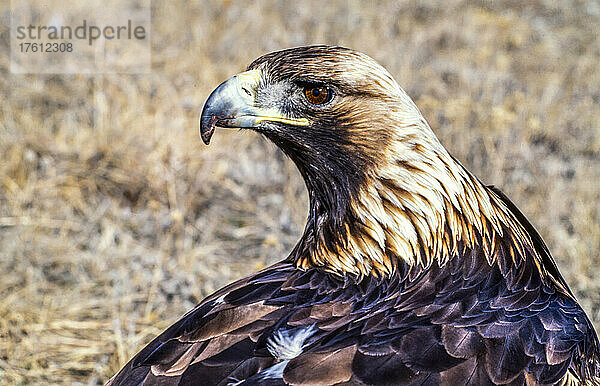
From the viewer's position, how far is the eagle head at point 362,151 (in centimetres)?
271

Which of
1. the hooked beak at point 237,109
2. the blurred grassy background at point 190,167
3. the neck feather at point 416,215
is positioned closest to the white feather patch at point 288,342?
the neck feather at point 416,215

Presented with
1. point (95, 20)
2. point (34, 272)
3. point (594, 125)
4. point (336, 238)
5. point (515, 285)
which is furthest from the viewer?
point (95, 20)

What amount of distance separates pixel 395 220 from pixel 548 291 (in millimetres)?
527

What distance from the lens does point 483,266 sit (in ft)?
8.81

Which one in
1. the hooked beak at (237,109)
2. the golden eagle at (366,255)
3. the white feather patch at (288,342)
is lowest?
the white feather patch at (288,342)

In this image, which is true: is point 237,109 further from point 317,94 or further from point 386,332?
point 386,332

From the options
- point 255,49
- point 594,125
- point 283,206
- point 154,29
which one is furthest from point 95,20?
point 594,125

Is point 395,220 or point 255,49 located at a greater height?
point 255,49

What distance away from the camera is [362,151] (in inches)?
108

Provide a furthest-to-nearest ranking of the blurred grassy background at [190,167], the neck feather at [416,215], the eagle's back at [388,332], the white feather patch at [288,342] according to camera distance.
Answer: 1. the blurred grassy background at [190,167]
2. the neck feather at [416,215]
3. the white feather patch at [288,342]
4. the eagle's back at [388,332]

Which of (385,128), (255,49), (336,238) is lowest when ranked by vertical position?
(336,238)

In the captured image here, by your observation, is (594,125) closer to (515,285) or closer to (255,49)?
(255,49)

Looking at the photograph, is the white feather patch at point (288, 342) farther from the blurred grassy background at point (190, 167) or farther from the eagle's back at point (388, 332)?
the blurred grassy background at point (190, 167)

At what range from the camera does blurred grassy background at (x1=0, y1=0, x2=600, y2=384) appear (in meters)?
4.56
